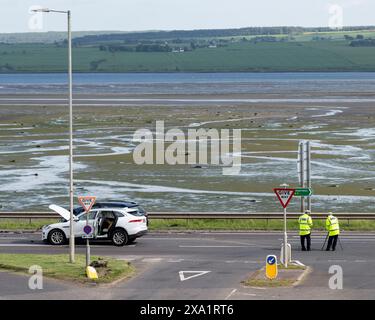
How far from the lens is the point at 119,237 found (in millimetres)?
41125

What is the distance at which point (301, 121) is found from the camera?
110875mm

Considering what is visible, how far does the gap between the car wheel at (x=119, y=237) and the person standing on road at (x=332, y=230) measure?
27.1 ft

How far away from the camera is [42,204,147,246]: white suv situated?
40812 mm

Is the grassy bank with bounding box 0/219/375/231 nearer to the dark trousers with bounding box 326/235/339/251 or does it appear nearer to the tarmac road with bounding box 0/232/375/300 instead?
the tarmac road with bounding box 0/232/375/300

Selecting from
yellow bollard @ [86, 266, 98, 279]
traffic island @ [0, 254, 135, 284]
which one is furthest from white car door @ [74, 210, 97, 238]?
yellow bollard @ [86, 266, 98, 279]

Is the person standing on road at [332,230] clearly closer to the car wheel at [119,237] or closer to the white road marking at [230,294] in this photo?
the car wheel at [119,237]

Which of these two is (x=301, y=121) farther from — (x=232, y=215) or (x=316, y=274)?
(x=316, y=274)

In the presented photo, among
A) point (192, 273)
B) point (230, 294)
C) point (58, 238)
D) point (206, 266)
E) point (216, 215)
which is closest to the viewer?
point (230, 294)

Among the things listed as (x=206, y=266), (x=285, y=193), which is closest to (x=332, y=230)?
(x=285, y=193)

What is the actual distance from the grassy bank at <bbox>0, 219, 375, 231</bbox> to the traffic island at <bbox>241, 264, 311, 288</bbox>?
12443 mm

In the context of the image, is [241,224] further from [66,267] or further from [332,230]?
[66,267]

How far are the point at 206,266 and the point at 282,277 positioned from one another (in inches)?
153
